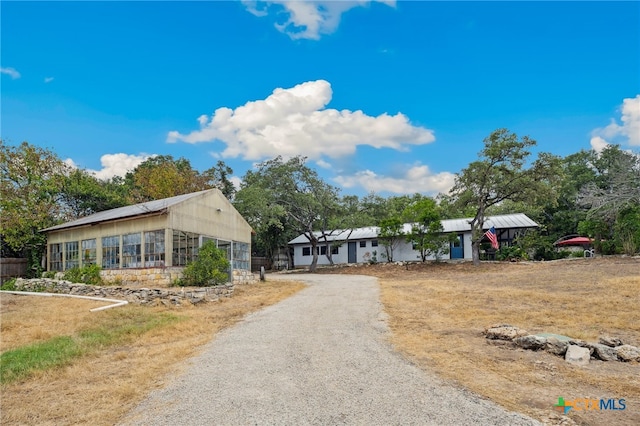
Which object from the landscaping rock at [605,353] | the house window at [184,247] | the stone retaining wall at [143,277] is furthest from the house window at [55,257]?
the landscaping rock at [605,353]

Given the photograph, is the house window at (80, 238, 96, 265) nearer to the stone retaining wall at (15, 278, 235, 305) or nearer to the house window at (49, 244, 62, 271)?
the stone retaining wall at (15, 278, 235, 305)

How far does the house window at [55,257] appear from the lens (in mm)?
24875

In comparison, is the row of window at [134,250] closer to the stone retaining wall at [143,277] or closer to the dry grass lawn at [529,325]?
the stone retaining wall at [143,277]

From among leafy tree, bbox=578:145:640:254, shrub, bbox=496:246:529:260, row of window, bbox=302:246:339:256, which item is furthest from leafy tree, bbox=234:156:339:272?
leafy tree, bbox=578:145:640:254

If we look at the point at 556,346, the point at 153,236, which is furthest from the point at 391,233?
the point at 556,346

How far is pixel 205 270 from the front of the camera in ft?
60.1

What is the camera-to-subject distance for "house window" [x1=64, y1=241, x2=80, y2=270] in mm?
23486

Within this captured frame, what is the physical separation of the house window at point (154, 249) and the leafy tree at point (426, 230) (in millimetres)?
17828

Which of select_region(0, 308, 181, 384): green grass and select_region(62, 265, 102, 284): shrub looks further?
select_region(62, 265, 102, 284): shrub

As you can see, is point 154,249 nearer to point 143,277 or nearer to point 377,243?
point 143,277

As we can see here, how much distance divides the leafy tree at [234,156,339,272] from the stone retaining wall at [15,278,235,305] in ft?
49.6

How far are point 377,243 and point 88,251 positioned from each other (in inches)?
876

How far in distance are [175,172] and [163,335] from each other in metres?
28.0

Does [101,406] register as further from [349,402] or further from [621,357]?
[621,357]
